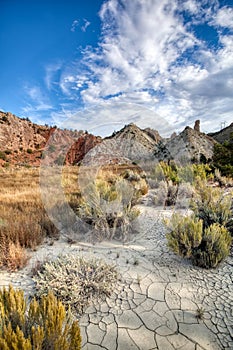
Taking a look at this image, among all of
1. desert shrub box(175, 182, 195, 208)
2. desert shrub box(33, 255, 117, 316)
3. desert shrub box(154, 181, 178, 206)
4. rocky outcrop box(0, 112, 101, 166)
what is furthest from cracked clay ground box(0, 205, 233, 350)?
rocky outcrop box(0, 112, 101, 166)

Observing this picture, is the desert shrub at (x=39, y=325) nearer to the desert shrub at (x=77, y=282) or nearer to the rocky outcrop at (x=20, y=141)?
the desert shrub at (x=77, y=282)

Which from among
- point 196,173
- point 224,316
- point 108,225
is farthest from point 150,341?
point 196,173

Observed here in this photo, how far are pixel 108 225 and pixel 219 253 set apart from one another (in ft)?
6.95

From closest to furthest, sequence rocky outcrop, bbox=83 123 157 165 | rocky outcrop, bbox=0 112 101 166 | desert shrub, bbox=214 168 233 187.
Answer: rocky outcrop, bbox=83 123 157 165 → desert shrub, bbox=214 168 233 187 → rocky outcrop, bbox=0 112 101 166

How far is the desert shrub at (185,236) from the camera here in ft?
10.0

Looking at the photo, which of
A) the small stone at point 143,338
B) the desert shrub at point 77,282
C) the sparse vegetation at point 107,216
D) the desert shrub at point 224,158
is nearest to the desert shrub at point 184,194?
the sparse vegetation at point 107,216

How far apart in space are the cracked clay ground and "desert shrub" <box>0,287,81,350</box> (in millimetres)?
585

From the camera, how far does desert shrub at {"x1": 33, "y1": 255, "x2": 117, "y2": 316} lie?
91.7 inches

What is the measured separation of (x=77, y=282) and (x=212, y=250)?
202 centimetres

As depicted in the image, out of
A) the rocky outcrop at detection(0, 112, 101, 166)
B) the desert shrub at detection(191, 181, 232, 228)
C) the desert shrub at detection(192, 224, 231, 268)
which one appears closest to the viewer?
the desert shrub at detection(192, 224, 231, 268)

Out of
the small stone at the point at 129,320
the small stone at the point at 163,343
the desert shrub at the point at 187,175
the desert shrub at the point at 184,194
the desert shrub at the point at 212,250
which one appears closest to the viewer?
the small stone at the point at 163,343

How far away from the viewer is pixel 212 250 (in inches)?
120

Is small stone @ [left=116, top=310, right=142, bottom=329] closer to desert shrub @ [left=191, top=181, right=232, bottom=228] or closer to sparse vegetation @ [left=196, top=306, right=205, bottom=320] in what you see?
sparse vegetation @ [left=196, top=306, right=205, bottom=320]

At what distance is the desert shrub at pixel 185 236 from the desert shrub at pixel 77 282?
1041mm
